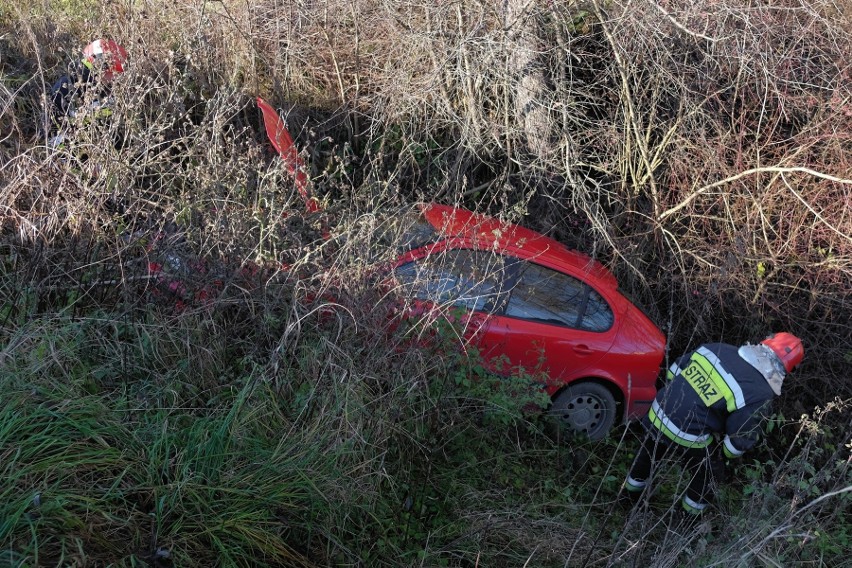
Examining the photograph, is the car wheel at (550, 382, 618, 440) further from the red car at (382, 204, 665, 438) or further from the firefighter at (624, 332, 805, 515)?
the firefighter at (624, 332, 805, 515)

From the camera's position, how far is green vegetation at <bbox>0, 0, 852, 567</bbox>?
3.83 meters

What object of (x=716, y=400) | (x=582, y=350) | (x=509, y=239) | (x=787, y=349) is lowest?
(x=582, y=350)

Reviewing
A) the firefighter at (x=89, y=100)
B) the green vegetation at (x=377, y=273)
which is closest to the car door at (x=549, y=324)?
the green vegetation at (x=377, y=273)

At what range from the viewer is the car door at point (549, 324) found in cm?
576

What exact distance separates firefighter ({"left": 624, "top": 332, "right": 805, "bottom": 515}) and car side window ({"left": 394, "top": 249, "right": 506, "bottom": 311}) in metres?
1.38

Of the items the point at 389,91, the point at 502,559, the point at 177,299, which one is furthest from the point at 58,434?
the point at 389,91

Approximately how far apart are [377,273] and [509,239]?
1290mm

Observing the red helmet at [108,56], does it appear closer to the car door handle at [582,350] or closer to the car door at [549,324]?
the car door at [549,324]

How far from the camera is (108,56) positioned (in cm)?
616

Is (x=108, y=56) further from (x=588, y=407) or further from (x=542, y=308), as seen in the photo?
(x=588, y=407)

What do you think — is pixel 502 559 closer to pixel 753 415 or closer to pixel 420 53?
pixel 753 415

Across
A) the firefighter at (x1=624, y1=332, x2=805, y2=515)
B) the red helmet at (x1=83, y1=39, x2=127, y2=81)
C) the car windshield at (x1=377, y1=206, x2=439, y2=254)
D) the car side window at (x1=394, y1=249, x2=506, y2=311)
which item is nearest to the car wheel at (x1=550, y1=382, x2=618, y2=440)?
the firefighter at (x1=624, y1=332, x2=805, y2=515)

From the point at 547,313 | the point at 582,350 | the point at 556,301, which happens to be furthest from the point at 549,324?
the point at 582,350

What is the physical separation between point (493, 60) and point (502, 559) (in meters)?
4.81
